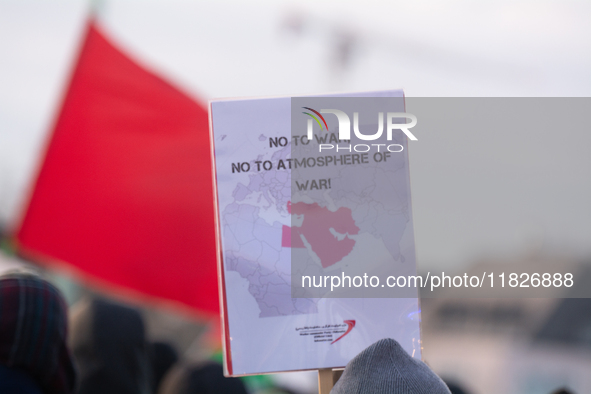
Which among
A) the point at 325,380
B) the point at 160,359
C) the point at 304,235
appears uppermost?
the point at 304,235

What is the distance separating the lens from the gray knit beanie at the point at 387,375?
1.11m

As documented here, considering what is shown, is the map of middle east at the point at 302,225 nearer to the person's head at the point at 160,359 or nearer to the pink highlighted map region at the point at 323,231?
the pink highlighted map region at the point at 323,231

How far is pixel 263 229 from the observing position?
145cm

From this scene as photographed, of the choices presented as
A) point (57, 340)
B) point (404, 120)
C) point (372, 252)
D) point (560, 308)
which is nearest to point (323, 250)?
point (372, 252)

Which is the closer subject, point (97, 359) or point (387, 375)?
point (387, 375)

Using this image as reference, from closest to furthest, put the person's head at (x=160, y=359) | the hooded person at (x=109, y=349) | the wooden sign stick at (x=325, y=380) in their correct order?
the wooden sign stick at (x=325, y=380), the hooded person at (x=109, y=349), the person's head at (x=160, y=359)

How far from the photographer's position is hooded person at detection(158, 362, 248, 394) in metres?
2.39

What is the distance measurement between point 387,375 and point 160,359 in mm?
2524

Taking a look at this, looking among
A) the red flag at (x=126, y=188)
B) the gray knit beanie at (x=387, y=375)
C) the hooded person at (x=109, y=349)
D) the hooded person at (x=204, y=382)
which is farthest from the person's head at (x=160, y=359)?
the gray knit beanie at (x=387, y=375)

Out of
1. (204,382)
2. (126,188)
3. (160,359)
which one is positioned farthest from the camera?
(160,359)

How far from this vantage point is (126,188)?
296cm

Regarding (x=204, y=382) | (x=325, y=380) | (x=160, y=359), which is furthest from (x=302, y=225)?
(x=160, y=359)

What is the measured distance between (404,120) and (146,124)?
2.06 m

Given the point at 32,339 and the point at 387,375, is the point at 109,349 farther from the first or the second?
the point at 387,375
